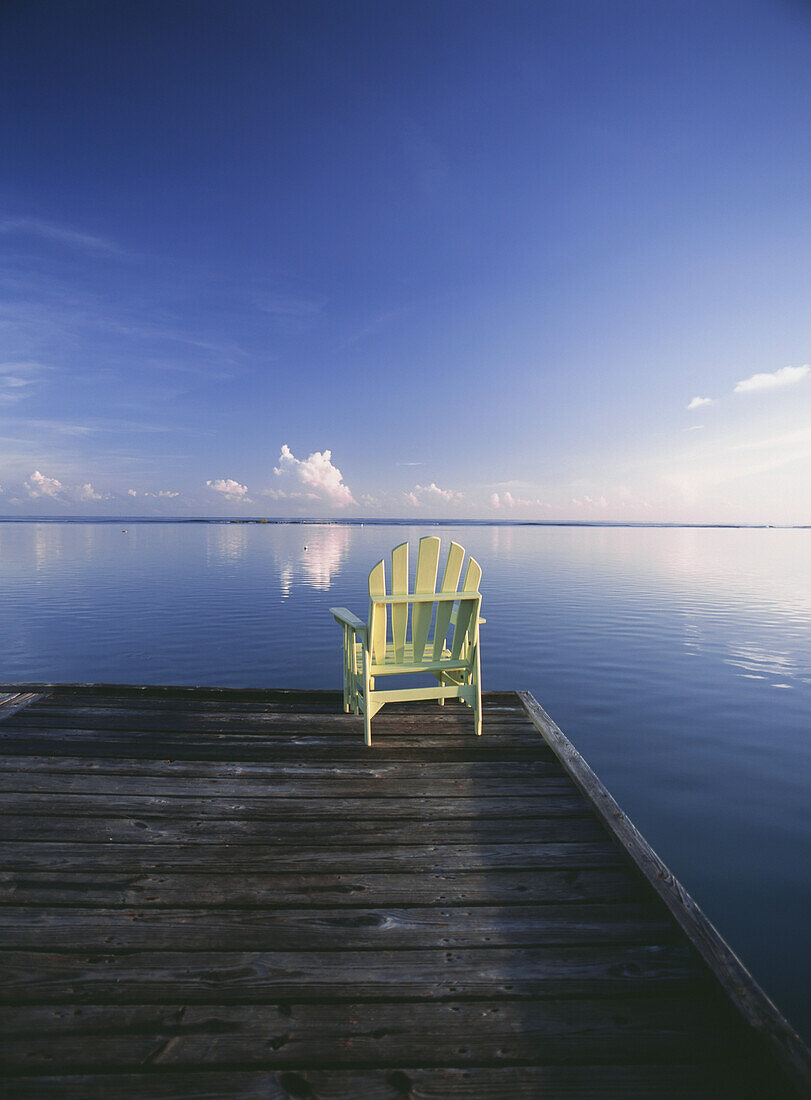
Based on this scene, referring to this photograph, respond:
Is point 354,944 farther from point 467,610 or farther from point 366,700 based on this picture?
point 467,610

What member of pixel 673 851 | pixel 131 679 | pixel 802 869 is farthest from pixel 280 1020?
pixel 131 679

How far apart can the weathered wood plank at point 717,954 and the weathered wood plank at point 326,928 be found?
0.11 meters

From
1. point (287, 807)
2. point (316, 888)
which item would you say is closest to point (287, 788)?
point (287, 807)

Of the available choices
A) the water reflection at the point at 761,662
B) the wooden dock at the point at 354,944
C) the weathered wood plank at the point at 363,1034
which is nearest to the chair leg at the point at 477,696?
the wooden dock at the point at 354,944

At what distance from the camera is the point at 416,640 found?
4.36 meters

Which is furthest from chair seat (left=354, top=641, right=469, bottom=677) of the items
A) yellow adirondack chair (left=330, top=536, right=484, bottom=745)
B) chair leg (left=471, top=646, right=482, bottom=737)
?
chair leg (left=471, top=646, right=482, bottom=737)

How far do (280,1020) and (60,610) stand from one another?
46.3 feet

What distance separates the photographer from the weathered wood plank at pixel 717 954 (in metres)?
1.53

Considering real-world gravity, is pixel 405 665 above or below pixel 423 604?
below

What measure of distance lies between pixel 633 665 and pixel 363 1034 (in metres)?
8.36

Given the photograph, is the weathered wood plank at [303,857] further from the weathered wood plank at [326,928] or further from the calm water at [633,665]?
the calm water at [633,665]

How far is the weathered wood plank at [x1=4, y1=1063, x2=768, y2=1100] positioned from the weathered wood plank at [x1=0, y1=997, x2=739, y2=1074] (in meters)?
0.03

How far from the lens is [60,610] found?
510 inches

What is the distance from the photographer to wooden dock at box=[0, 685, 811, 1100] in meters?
1.50
